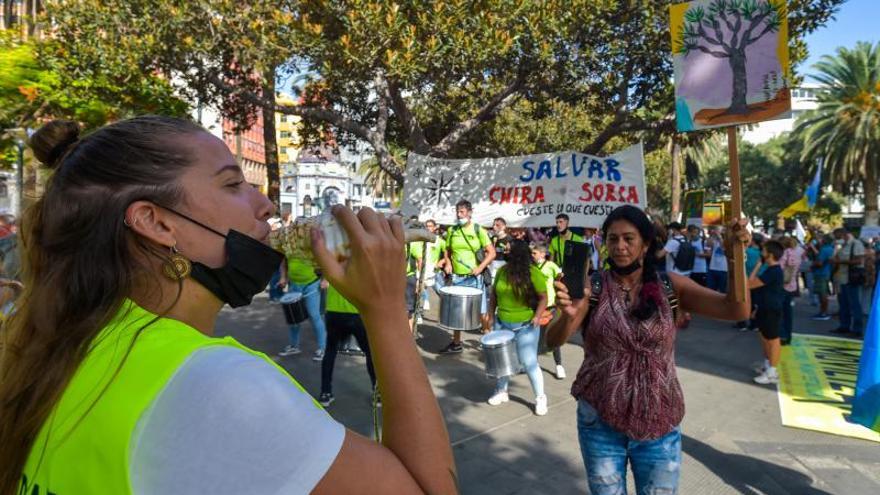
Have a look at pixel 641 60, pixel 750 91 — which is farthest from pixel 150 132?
pixel 641 60

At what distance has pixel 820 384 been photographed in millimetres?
6430

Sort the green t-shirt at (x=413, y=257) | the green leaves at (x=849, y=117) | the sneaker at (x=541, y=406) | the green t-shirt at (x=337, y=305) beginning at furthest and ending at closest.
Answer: the green leaves at (x=849, y=117) → the green t-shirt at (x=413, y=257) → the green t-shirt at (x=337, y=305) → the sneaker at (x=541, y=406)

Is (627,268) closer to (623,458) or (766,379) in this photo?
(623,458)

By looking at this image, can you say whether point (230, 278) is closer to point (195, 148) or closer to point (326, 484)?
point (195, 148)

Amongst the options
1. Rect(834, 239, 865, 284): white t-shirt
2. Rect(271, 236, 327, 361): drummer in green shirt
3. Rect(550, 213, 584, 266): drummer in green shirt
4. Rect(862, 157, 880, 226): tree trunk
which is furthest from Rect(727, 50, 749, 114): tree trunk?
Rect(862, 157, 880, 226): tree trunk

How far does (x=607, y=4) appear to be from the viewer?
9.60 m

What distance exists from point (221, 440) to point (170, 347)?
0.17m

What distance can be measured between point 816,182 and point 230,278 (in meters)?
20.4

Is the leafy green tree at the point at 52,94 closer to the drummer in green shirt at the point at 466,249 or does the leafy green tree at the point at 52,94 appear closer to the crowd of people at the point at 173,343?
the drummer in green shirt at the point at 466,249

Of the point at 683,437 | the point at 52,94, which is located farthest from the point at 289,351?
the point at 52,94

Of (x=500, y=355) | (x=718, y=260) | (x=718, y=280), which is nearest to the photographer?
(x=500, y=355)

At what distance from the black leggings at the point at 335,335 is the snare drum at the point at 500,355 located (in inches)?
43.3

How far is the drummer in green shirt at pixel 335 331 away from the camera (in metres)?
5.43

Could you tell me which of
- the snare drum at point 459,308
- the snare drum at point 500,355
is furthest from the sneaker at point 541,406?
the snare drum at point 459,308
